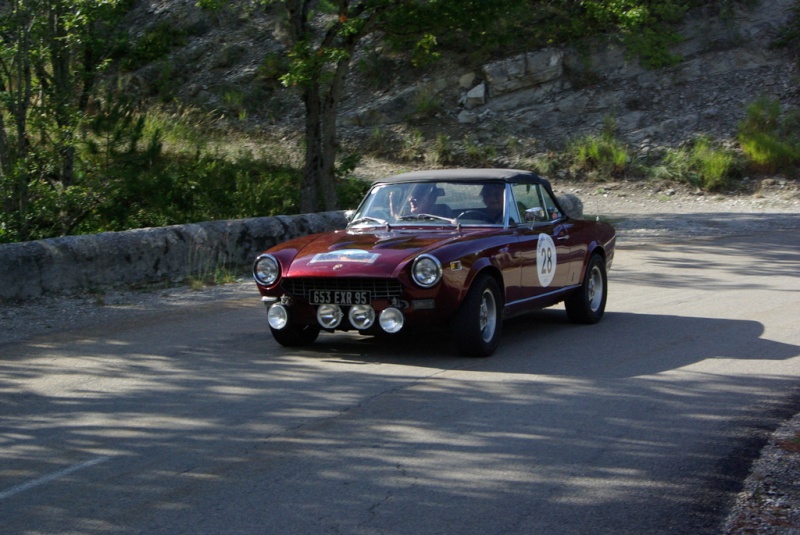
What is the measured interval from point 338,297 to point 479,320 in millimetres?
1094

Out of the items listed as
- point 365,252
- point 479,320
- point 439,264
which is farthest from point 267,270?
point 479,320

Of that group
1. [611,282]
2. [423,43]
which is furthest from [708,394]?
[423,43]

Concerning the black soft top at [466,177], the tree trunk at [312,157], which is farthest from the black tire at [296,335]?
the tree trunk at [312,157]

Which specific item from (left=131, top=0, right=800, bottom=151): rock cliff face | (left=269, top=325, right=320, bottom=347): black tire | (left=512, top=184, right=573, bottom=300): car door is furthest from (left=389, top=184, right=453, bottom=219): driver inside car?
(left=131, top=0, right=800, bottom=151): rock cliff face

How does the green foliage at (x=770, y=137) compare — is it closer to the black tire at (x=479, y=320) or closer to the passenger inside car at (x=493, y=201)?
the passenger inside car at (x=493, y=201)

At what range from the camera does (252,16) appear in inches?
1259

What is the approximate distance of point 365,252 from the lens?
24.7ft

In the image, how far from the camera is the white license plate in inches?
291

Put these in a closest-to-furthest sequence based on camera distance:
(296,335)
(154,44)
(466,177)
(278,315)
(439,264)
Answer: (439,264) → (278,315) → (296,335) → (466,177) → (154,44)

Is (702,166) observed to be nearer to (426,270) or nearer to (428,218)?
(428,218)

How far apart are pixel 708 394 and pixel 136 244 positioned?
300 inches

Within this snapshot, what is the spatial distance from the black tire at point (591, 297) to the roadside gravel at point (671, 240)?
135 inches

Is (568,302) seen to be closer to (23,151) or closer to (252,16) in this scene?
(23,151)

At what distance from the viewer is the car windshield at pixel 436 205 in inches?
334
